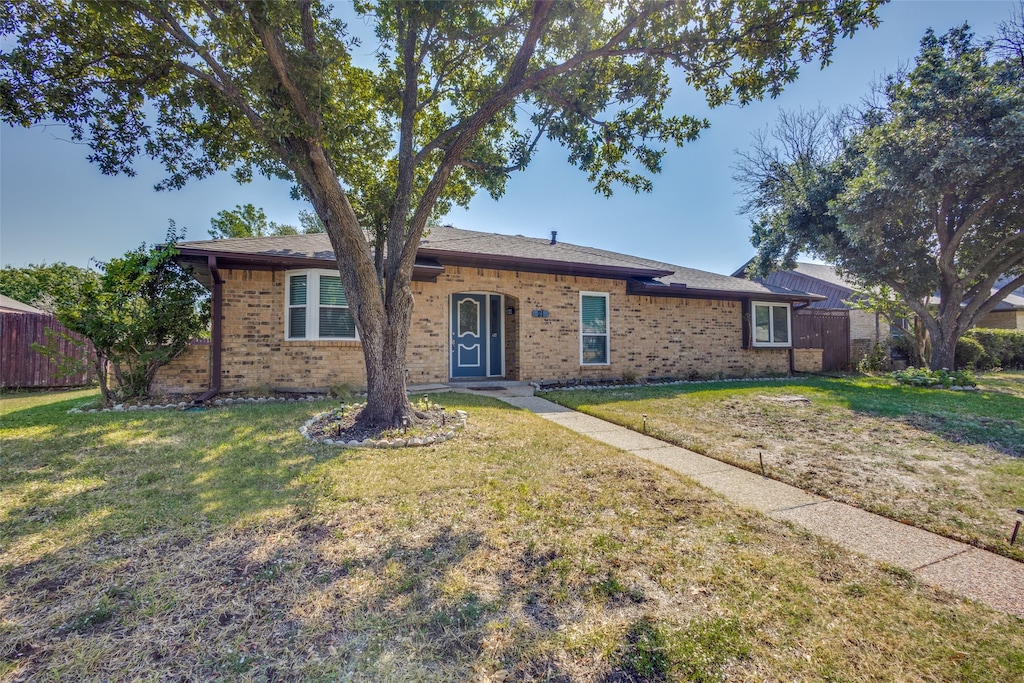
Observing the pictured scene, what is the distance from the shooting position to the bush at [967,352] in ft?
53.2

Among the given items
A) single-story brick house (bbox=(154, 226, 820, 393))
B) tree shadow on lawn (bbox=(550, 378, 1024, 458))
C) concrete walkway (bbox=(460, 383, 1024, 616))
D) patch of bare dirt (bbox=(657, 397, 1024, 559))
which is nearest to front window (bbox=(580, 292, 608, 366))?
single-story brick house (bbox=(154, 226, 820, 393))

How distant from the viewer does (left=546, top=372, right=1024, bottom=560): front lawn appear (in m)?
3.68

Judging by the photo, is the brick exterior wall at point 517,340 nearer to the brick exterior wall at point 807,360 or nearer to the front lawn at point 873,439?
the brick exterior wall at point 807,360

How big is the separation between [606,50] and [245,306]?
7.98 m

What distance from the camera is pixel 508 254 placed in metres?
10.4

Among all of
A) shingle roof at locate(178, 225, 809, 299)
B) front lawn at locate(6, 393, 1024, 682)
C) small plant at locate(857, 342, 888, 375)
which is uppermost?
shingle roof at locate(178, 225, 809, 299)

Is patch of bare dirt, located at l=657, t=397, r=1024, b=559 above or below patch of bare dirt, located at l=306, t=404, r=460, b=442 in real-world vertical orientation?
below

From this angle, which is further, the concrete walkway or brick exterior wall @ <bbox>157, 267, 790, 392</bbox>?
brick exterior wall @ <bbox>157, 267, 790, 392</bbox>

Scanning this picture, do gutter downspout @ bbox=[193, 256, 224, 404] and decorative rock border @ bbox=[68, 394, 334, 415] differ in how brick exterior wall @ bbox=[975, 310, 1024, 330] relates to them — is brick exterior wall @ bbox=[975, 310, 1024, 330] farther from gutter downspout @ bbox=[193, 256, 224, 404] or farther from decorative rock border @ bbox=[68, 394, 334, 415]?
gutter downspout @ bbox=[193, 256, 224, 404]

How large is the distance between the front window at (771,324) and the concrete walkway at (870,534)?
34.9ft

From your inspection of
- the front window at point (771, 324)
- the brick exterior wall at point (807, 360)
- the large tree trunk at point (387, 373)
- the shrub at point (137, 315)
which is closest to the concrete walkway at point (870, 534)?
the large tree trunk at point (387, 373)

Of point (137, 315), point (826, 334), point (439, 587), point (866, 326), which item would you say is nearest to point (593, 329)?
point (137, 315)

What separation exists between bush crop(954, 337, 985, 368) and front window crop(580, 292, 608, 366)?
575 inches

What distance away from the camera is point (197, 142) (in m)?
6.86
